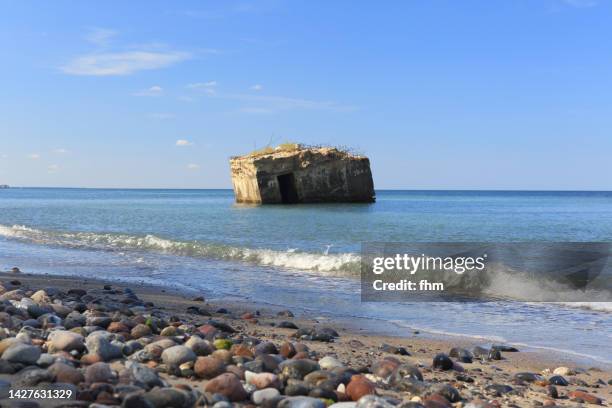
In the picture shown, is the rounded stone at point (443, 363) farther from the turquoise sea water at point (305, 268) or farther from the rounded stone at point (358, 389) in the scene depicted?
the turquoise sea water at point (305, 268)

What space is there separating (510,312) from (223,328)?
4644mm

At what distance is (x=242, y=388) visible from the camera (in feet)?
12.0

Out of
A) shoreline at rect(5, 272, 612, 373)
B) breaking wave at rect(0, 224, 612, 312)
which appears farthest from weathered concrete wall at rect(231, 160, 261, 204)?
shoreline at rect(5, 272, 612, 373)

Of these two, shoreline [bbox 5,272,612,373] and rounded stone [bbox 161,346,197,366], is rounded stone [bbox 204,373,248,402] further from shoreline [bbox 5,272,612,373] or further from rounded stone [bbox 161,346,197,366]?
shoreline [bbox 5,272,612,373]

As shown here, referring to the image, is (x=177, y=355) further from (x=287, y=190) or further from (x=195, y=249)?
(x=287, y=190)

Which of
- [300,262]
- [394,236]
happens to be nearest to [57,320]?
[300,262]

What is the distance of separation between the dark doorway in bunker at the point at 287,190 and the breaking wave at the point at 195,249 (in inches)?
1017

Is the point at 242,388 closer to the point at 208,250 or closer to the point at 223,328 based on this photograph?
the point at 223,328

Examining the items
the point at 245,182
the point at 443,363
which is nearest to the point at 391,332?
the point at 443,363

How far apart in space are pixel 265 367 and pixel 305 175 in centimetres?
4303

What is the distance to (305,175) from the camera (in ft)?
155

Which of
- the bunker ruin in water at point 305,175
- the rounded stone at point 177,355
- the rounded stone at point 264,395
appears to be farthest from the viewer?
the bunker ruin in water at point 305,175

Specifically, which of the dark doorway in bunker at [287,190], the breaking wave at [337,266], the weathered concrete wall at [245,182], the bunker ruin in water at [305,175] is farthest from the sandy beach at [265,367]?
the dark doorway in bunker at [287,190]

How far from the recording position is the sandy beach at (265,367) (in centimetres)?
362
